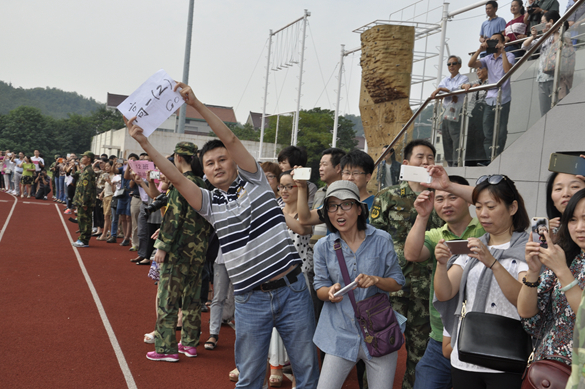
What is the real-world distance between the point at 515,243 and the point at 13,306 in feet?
21.7

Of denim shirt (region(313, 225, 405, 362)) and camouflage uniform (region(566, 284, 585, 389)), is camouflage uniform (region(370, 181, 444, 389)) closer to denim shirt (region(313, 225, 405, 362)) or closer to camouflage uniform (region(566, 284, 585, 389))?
denim shirt (region(313, 225, 405, 362))

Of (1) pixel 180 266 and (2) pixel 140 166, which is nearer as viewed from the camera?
(1) pixel 180 266

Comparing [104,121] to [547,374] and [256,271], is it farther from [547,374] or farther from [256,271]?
[547,374]

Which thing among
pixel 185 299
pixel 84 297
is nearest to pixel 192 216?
pixel 185 299

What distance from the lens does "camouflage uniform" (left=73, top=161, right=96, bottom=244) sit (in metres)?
11.6

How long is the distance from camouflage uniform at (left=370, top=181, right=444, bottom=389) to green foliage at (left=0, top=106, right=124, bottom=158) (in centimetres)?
7119

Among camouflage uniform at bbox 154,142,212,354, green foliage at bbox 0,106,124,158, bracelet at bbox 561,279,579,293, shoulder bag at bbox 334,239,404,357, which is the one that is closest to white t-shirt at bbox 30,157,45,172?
camouflage uniform at bbox 154,142,212,354

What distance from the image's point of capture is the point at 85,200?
38.1 feet

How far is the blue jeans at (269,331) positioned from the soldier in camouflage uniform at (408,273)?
98 centimetres

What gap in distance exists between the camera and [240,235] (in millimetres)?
3256

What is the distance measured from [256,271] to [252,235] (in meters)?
0.23

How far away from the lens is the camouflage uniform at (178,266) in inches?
205

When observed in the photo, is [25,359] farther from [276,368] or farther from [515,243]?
[515,243]

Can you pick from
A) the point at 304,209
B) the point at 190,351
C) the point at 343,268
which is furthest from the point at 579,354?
the point at 190,351
